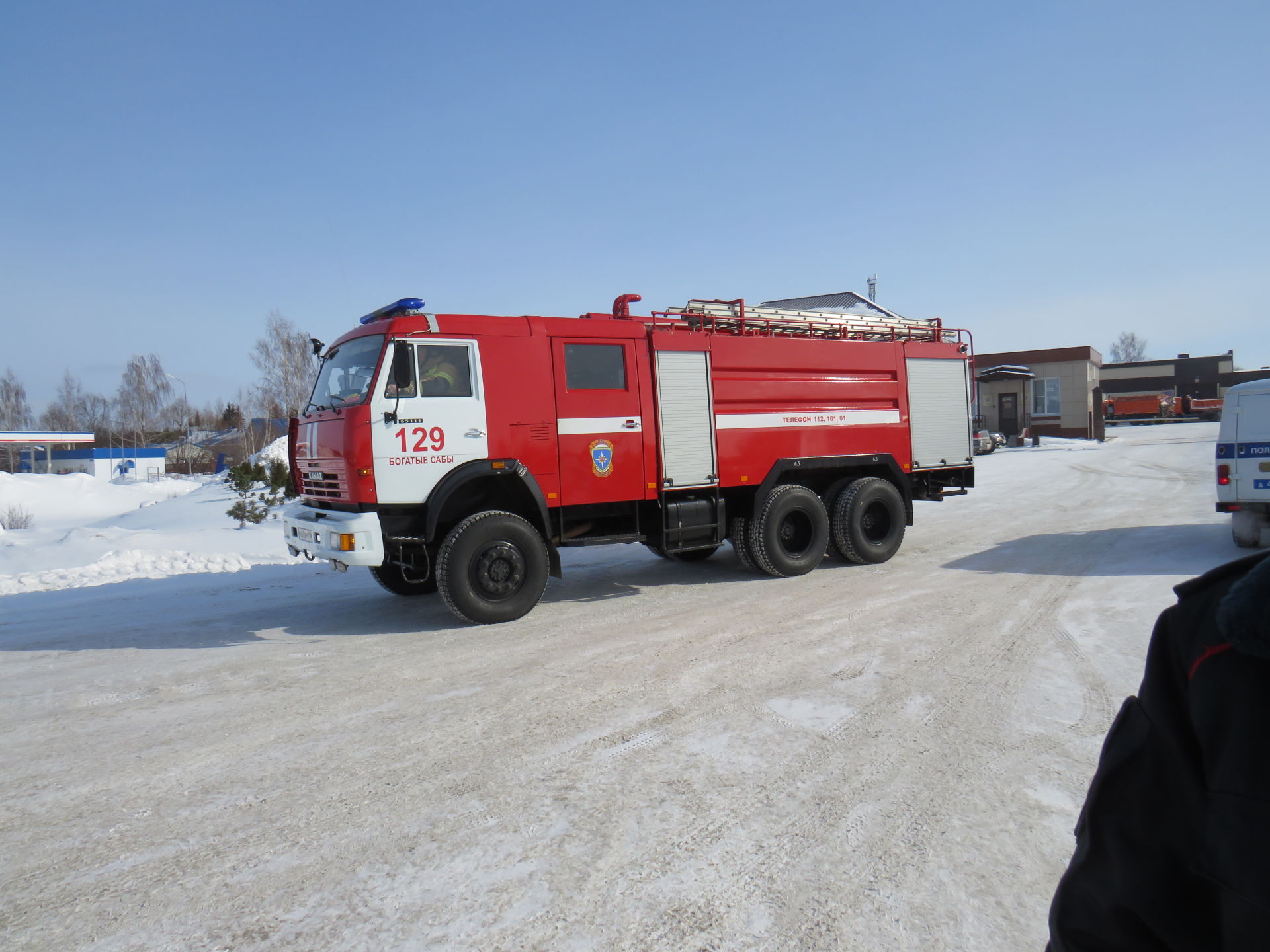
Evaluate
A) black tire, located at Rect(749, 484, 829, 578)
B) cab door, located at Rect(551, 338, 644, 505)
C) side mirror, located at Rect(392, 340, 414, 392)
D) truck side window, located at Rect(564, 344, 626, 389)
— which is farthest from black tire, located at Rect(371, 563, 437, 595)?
black tire, located at Rect(749, 484, 829, 578)

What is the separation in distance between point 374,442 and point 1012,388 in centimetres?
4514

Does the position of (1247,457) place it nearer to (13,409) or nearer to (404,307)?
(404,307)

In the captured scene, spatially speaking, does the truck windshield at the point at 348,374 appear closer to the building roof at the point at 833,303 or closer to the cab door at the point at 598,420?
the cab door at the point at 598,420

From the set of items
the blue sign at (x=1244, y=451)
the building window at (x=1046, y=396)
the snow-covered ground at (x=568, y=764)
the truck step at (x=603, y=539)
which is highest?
the building window at (x=1046, y=396)

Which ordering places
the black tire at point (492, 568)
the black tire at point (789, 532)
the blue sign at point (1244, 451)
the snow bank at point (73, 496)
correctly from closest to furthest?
the black tire at point (492, 568) < the blue sign at point (1244, 451) < the black tire at point (789, 532) < the snow bank at point (73, 496)

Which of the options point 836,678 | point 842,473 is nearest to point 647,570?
point 842,473

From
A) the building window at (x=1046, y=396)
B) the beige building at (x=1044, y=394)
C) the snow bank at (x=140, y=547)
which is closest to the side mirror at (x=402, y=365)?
the snow bank at (x=140, y=547)

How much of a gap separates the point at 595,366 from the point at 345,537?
2.96 meters

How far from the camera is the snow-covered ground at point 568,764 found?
9.34 ft

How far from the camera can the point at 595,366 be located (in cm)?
812

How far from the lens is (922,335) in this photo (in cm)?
1093

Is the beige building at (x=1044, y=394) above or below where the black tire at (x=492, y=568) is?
above

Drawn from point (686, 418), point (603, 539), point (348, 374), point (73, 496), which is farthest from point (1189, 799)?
point (73, 496)

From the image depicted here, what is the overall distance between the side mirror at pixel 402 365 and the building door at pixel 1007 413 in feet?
144
